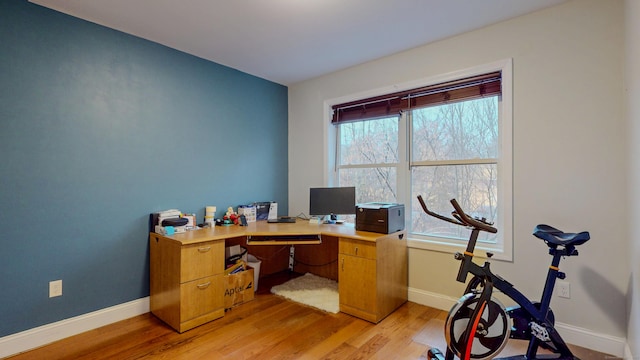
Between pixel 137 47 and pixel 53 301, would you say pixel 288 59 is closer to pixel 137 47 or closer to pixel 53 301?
pixel 137 47

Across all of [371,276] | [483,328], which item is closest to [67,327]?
[371,276]

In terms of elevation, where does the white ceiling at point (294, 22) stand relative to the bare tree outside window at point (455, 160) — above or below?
above

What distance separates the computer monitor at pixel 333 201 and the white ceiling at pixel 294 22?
1.41 meters

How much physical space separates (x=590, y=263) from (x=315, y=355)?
2002 millimetres

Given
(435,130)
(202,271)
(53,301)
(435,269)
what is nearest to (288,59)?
(435,130)

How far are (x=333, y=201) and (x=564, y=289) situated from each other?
6.73 feet

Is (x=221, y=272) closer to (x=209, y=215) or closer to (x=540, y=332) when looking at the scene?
(x=209, y=215)

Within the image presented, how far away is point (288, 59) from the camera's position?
320 cm

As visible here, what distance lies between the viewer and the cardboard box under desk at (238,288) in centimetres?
276

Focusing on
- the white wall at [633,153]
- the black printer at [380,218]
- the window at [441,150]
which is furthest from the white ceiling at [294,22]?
the black printer at [380,218]

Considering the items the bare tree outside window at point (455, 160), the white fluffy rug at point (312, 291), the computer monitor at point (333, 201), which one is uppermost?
the bare tree outside window at point (455, 160)

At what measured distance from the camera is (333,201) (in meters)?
3.32

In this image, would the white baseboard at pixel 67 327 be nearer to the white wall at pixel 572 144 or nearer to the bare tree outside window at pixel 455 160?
the bare tree outside window at pixel 455 160

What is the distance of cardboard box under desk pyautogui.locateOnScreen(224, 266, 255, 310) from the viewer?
276 centimetres
